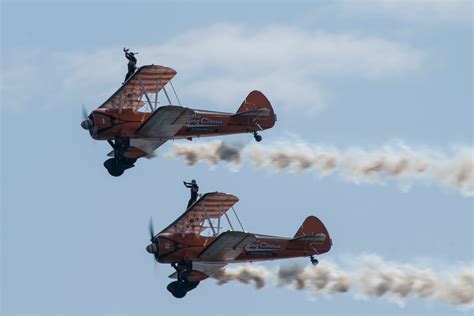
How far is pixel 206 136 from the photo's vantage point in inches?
1794

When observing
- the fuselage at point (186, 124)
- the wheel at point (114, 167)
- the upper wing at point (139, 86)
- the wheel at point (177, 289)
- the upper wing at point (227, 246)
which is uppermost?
the upper wing at point (139, 86)

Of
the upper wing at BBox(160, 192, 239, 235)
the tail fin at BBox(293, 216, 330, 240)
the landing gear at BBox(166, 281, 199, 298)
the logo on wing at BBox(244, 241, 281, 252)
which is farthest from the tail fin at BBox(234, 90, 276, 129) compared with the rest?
the landing gear at BBox(166, 281, 199, 298)

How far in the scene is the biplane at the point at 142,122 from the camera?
43219 mm

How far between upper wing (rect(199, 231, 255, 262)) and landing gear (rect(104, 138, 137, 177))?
4082 millimetres

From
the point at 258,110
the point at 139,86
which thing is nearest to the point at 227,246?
the point at 139,86

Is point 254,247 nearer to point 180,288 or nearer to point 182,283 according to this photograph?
point 182,283

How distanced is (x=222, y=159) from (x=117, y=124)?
4824 millimetres

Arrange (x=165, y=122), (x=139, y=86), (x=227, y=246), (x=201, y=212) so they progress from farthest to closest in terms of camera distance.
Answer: (x=139, y=86)
(x=201, y=212)
(x=165, y=122)
(x=227, y=246)

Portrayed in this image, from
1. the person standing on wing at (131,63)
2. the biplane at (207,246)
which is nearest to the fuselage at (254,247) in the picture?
the biplane at (207,246)

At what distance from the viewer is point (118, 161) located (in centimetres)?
4406

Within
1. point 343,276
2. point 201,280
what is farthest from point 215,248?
point 343,276

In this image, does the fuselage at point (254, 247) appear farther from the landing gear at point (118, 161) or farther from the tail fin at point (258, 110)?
the tail fin at point (258, 110)

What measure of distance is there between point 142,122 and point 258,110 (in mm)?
4847

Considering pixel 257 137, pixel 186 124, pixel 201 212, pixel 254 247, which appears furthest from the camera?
pixel 257 137
